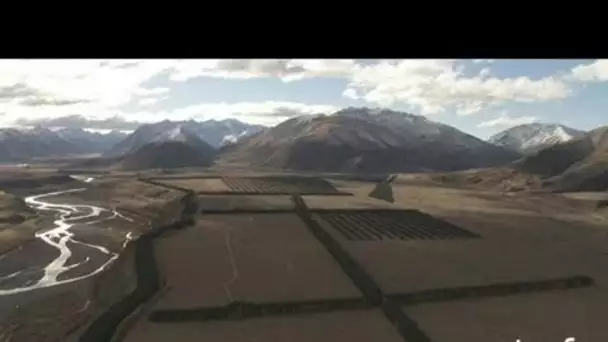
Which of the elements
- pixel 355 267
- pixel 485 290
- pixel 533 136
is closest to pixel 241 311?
pixel 355 267

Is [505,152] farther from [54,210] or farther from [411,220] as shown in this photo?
[54,210]

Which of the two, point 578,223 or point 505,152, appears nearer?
point 578,223

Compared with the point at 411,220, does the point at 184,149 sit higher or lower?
higher

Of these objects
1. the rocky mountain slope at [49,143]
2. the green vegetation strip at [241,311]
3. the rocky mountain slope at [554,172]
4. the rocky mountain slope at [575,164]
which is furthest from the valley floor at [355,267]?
the rocky mountain slope at [49,143]

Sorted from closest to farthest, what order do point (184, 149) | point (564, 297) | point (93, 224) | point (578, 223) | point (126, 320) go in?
point (126, 320)
point (564, 297)
point (93, 224)
point (578, 223)
point (184, 149)
